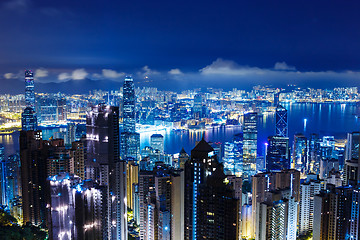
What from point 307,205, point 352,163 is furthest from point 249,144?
point 307,205

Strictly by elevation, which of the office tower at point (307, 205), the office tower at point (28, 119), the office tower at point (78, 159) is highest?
the office tower at point (28, 119)

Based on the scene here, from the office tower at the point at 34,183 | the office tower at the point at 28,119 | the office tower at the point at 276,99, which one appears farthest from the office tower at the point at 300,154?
the office tower at the point at 28,119

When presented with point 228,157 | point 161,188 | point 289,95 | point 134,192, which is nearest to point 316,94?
point 289,95

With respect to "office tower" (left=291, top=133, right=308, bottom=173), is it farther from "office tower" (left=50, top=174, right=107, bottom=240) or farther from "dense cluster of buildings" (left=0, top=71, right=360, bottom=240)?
"office tower" (left=50, top=174, right=107, bottom=240)

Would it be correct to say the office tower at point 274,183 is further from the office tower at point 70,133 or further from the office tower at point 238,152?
the office tower at point 70,133

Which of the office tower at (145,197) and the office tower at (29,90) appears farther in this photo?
the office tower at (29,90)
